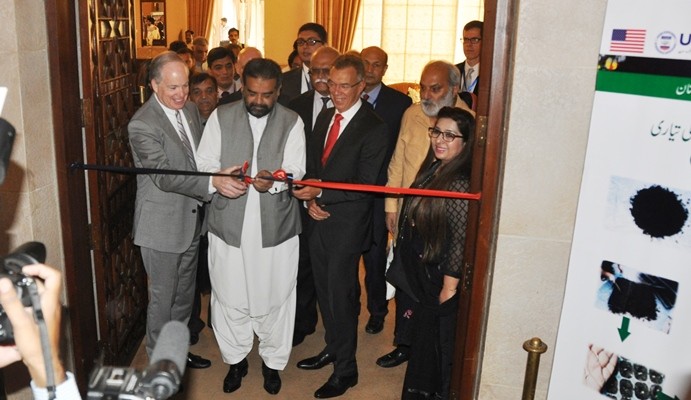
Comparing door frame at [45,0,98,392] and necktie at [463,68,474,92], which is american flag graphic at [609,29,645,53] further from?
necktie at [463,68,474,92]

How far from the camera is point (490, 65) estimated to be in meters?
2.62

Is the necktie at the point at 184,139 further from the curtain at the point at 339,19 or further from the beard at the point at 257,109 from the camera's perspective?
the curtain at the point at 339,19

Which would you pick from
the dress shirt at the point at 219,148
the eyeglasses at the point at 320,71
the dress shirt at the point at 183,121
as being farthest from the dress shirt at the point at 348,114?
the eyeglasses at the point at 320,71

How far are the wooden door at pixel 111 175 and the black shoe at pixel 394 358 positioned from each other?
4.55ft

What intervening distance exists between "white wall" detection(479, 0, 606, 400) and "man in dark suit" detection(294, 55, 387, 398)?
980mm

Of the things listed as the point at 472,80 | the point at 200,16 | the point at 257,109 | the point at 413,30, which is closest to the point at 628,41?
the point at 257,109

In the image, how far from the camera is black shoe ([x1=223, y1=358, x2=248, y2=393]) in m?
3.75

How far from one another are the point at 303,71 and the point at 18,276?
3.70m

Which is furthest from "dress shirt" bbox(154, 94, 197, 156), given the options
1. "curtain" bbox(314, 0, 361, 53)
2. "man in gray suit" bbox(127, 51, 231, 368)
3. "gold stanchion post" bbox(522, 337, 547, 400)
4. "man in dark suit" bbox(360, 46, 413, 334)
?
"curtain" bbox(314, 0, 361, 53)

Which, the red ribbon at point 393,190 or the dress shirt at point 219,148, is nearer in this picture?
the red ribbon at point 393,190

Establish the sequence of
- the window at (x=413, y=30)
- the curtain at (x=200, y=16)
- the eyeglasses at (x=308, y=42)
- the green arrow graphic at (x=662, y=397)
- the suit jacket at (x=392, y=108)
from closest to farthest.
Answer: the green arrow graphic at (x=662, y=397), the suit jacket at (x=392, y=108), the eyeglasses at (x=308, y=42), the window at (x=413, y=30), the curtain at (x=200, y=16)

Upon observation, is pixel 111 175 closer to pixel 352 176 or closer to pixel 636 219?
pixel 352 176

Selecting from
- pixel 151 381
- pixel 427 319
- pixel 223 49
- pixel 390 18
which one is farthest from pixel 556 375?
pixel 390 18

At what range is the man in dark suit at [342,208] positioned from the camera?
143 inches
